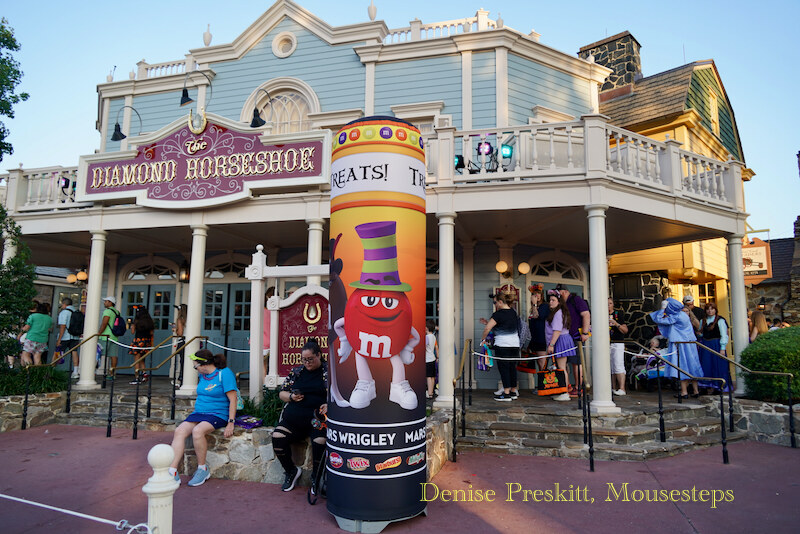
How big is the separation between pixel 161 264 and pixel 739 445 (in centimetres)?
1290

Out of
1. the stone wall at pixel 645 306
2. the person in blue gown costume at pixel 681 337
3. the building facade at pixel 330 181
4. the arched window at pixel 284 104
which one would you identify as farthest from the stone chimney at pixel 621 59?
the person in blue gown costume at pixel 681 337

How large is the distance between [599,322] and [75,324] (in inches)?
393

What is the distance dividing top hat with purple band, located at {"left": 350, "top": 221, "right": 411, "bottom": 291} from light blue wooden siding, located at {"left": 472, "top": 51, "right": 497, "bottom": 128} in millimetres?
7723

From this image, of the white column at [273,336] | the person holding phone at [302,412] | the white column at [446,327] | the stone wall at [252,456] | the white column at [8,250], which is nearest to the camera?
the person holding phone at [302,412]

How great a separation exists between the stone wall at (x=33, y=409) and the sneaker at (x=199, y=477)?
15.1 ft

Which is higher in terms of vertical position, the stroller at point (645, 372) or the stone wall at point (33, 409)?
the stroller at point (645, 372)

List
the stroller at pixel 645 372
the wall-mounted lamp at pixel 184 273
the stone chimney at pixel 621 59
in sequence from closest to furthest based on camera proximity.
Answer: the stroller at pixel 645 372
the wall-mounted lamp at pixel 184 273
the stone chimney at pixel 621 59

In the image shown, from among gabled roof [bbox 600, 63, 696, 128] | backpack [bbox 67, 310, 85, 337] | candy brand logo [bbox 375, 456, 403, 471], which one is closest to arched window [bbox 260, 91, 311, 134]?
backpack [bbox 67, 310, 85, 337]

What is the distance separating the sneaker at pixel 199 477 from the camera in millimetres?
5363

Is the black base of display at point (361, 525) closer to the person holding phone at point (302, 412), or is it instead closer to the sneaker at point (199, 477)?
the person holding phone at point (302, 412)

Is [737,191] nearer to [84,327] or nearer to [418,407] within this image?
[418,407]

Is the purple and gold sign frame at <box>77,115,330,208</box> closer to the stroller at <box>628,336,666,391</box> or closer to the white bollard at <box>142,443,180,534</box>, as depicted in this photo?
the white bollard at <box>142,443,180,534</box>

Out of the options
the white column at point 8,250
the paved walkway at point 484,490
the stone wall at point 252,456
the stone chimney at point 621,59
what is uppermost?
the stone chimney at point 621,59

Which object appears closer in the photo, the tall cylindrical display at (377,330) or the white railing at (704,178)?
the tall cylindrical display at (377,330)
